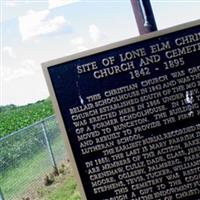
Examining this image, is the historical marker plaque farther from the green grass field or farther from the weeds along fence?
the green grass field

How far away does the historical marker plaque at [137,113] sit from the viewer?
15.8 feet

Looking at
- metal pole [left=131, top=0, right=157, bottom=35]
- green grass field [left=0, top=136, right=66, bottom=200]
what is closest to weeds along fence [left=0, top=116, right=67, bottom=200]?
green grass field [left=0, top=136, right=66, bottom=200]

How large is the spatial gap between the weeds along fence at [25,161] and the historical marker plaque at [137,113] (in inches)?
246

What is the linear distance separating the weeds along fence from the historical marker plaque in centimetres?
626

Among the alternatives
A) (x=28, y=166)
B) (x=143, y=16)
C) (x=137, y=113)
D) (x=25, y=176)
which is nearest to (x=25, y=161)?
(x=28, y=166)

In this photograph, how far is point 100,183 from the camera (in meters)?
4.99

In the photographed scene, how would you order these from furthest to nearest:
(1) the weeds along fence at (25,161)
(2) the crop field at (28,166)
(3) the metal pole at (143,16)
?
(1) the weeds along fence at (25,161) < (2) the crop field at (28,166) < (3) the metal pole at (143,16)

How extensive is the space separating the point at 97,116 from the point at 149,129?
531 mm

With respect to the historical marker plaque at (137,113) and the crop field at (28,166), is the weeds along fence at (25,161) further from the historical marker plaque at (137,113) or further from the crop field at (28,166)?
the historical marker plaque at (137,113)

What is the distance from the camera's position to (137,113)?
4.85 m

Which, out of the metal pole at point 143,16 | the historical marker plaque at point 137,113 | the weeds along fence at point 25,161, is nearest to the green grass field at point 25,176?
the weeds along fence at point 25,161

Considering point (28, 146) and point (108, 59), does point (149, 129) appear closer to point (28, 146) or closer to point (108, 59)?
point (108, 59)

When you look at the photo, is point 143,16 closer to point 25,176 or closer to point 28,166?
point 25,176

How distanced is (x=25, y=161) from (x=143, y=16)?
841 cm
